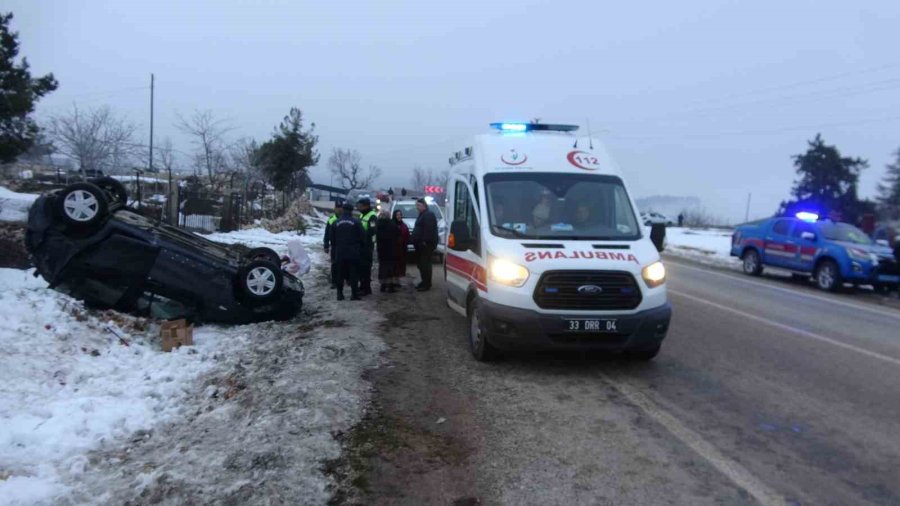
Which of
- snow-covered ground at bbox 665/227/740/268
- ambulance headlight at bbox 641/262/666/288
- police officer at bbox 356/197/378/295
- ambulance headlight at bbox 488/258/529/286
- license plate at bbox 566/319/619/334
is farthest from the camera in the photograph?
snow-covered ground at bbox 665/227/740/268

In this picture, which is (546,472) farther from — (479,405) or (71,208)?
(71,208)

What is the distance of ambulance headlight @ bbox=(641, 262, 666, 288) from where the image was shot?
6.85 m

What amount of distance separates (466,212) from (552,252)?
6.66ft

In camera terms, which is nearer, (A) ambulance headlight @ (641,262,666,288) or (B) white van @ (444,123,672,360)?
(B) white van @ (444,123,672,360)

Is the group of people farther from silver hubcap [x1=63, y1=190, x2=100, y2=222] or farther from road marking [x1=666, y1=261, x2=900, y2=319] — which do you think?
road marking [x1=666, y1=261, x2=900, y2=319]

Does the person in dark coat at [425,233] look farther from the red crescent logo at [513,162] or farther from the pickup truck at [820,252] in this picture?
the pickup truck at [820,252]

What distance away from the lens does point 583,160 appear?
8.16 meters

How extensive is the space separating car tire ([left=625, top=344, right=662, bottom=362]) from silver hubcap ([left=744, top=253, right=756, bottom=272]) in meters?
13.7

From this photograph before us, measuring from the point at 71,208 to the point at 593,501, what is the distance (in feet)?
23.9

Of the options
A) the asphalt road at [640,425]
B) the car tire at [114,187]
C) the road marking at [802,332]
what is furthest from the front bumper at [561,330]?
the car tire at [114,187]

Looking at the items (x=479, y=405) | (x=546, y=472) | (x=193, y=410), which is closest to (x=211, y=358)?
(x=193, y=410)

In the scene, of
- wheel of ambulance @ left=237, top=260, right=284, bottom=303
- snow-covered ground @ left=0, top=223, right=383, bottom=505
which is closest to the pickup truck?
snow-covered ground @ left=0, top=223, right=383, bottom=505

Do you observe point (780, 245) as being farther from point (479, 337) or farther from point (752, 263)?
point (479, 337)

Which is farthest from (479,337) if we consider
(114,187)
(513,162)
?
(114,187)
